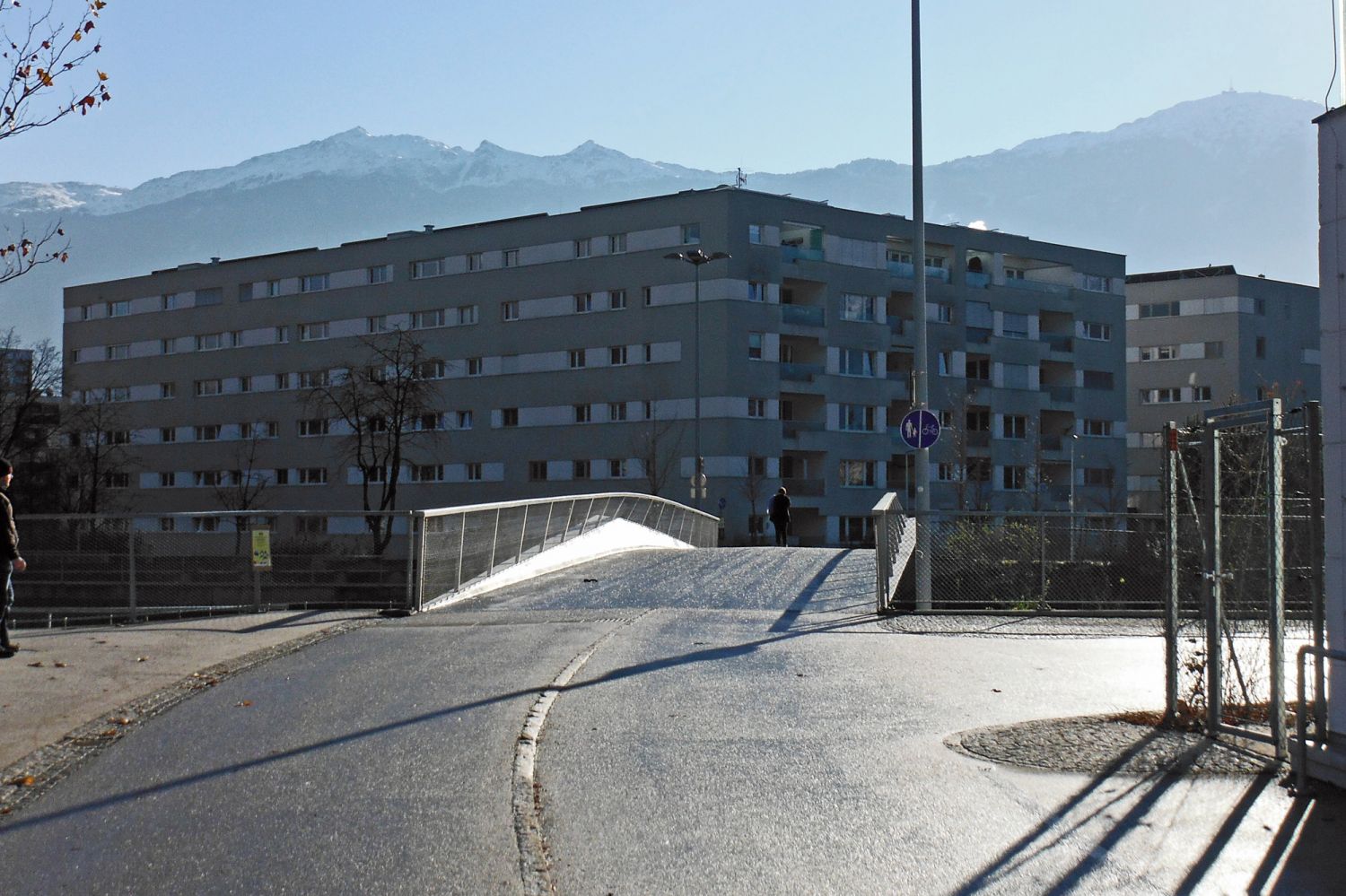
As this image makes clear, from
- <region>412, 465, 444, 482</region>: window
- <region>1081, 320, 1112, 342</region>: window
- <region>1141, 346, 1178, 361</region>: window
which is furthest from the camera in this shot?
<region>1141, 346, 1178, 361</region>: window

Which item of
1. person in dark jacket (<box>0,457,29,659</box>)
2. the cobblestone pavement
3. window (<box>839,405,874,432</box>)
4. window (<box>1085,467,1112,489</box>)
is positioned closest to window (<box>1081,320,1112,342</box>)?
window (<box>1085,467,1112,489</box>)

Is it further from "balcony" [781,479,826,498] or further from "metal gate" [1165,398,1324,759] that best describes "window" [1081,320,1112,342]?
"metal gate" [1165,398,1324,759]

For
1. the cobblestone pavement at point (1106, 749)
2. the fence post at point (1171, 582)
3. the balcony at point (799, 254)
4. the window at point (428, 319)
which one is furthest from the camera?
the window at point (428, 319)

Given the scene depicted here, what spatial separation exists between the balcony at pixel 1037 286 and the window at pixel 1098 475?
10434 millimetres

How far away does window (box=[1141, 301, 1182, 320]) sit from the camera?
92.1 m

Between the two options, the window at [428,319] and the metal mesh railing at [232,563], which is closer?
the metal mesh railing at [232,563]

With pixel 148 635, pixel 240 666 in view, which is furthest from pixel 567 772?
pixel 148 635

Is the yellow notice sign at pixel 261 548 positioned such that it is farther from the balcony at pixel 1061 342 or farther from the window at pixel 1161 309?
the window at pixel 1161 309

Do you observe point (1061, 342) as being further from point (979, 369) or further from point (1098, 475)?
point (1098, 475)

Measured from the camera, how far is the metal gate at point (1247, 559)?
7.62 m

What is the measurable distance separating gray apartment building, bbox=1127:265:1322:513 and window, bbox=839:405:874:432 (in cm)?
2654

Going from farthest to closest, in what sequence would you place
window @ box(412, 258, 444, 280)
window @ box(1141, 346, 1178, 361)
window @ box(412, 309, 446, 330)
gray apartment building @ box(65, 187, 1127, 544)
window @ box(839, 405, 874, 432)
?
window @ box(1141, 346, 1178, 361) < window @ box(412, 258, 444, 280) < window @ box(412, 309, 446, 330) < window @ box(839, 405, 874, 432) < gray apartment building @ box(65, 187, 1127, 544)

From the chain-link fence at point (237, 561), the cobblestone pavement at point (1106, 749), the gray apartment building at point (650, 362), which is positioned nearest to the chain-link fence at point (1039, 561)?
the chain-link fence at point (237, 561)

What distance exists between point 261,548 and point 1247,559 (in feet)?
38.8
